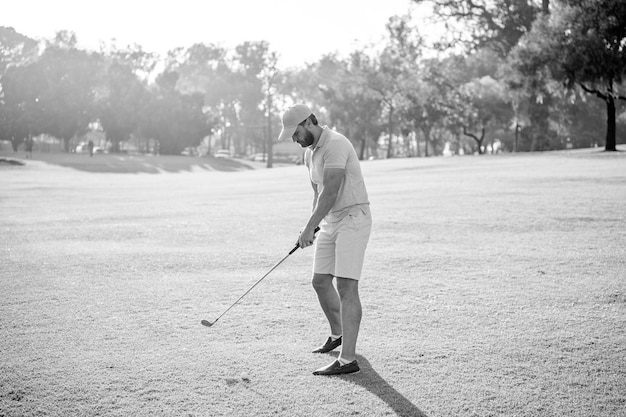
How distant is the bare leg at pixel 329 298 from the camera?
6.07 metres

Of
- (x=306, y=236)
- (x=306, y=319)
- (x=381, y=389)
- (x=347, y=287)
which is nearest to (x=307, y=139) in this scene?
(x=306, y=236)

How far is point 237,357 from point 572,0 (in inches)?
1433

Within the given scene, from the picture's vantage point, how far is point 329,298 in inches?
244

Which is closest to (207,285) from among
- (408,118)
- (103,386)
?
(103,386)

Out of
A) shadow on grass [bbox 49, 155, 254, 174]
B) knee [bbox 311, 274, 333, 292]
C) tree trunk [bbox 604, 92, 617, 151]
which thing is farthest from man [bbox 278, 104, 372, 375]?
shadow on grass [bbox 49, 155, 254, 174]

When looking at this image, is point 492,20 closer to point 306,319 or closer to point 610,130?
point 610,130

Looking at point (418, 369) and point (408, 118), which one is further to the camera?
point (408, 118)

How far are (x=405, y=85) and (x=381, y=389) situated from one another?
196 ft

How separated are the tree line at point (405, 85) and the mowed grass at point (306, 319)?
23522 mm

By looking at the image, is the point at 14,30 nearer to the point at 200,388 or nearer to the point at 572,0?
the point at 572,0

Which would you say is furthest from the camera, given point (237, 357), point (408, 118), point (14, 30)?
point (14, 30)

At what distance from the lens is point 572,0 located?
36344 mm

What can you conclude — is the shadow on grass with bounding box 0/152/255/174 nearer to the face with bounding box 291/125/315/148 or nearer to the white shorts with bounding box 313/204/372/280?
the face with bounding box 291/125/315/148

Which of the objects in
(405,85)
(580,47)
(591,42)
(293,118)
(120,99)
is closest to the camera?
(293,118)
